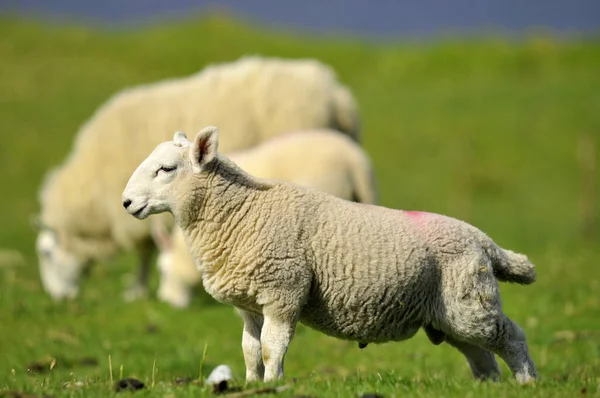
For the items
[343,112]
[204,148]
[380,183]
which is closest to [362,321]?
[204,148]

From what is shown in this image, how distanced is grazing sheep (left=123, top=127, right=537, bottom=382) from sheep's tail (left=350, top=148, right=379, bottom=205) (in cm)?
375

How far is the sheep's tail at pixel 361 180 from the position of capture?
995 cm

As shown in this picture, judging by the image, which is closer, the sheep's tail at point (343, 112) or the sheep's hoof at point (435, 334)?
the sheep's hoof at point (435, 334)

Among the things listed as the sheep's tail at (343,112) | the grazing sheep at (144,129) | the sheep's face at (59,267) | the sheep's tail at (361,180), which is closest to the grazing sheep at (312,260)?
the sheep's tail at (361,180)

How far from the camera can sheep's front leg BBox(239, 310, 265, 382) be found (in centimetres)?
596

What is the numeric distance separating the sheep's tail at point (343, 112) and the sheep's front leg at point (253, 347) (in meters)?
7.20

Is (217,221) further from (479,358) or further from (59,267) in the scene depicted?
(59,267)

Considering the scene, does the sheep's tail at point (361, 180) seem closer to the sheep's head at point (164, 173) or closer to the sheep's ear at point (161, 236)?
the sheep's ear at point (161, 236)

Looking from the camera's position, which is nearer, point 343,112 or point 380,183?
point 343,112

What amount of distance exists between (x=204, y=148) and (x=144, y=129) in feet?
25.0

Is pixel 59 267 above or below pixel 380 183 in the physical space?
above

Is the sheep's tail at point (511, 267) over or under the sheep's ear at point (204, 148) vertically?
under

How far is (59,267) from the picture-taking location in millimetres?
14062

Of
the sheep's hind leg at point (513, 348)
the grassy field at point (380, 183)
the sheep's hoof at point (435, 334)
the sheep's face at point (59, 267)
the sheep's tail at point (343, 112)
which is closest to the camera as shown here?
the sheep's hind leg at point (513, 348)
